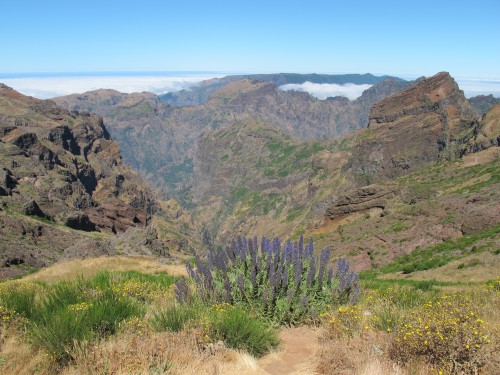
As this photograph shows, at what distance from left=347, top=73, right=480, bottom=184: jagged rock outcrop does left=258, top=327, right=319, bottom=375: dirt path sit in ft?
411

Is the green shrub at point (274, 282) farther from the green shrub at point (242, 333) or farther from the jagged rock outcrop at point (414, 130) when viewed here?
the jagged rock outcrop at point (414, 130)

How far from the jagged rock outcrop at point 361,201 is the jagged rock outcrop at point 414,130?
225ft

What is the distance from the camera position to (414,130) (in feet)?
460

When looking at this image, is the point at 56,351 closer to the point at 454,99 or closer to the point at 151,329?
the point at 151,329

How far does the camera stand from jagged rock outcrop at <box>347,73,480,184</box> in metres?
131

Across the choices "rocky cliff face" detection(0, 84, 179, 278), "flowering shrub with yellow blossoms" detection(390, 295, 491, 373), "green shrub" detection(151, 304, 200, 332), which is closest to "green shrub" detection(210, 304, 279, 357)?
"green shrub" detection(151, 304, 200, 332)

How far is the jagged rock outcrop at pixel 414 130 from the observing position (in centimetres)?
13075

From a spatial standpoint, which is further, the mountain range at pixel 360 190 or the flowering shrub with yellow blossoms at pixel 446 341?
the mountain range at pixel 360 190

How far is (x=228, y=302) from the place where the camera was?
25.9 ft

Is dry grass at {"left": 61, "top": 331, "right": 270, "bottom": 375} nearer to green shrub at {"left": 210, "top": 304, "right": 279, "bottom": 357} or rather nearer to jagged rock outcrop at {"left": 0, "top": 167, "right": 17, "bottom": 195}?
green shrub at {"left": 210, "top": 304, "right": 279, "bottom": 357}

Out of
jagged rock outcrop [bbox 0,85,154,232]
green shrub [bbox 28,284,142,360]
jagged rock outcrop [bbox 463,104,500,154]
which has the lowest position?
jagged rock outcrop [bbox 0,85,154,232]

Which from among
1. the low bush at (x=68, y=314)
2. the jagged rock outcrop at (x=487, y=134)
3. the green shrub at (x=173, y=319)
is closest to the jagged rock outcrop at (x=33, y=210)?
the low bush at (x=68, y=314)

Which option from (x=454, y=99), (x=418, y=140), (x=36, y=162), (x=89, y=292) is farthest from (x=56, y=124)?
(x=89, y=292)

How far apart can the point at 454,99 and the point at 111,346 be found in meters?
151
